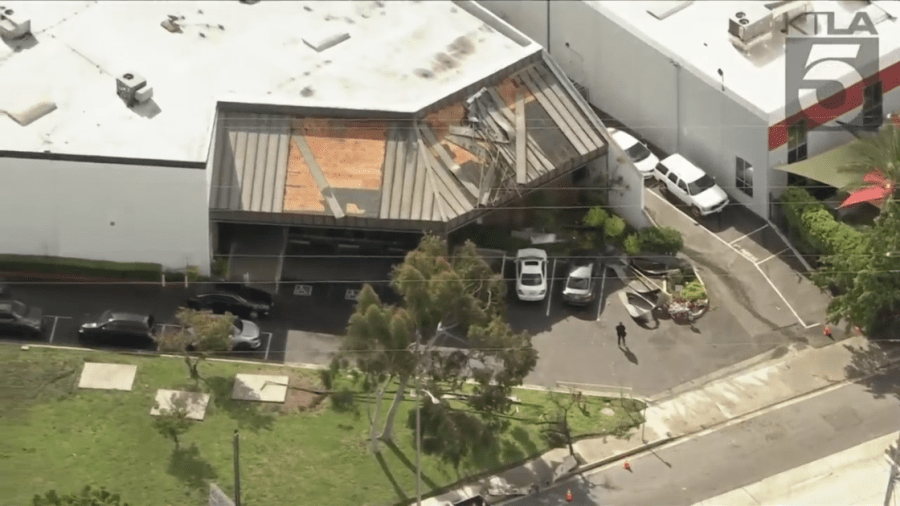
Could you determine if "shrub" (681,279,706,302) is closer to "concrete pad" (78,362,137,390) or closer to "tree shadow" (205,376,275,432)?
"tree shadow" (205,376,275,432)

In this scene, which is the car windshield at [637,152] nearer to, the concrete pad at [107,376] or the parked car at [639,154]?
the parked car at [639,154]

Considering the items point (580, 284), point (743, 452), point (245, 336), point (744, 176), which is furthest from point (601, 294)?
point (245, 336)

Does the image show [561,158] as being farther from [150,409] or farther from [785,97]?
[150,409]

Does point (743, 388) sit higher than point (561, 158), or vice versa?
point (561, 158)

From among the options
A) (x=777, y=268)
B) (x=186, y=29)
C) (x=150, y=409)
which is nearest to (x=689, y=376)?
(x=777, y=268)

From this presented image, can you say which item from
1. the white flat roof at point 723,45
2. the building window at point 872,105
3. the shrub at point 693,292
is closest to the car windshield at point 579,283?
the shrub at point 693,292

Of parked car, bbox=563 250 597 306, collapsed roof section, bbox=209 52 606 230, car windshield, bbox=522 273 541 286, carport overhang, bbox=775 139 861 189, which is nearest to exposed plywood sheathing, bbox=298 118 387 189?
collapsed roof section, bbox=209 52 606 230

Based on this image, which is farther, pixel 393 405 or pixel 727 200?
pixel 727 200
